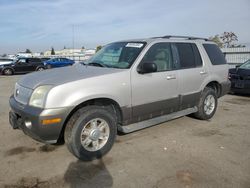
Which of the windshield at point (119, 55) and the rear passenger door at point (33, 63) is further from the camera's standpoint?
the rear passenger door at point (33, 63)

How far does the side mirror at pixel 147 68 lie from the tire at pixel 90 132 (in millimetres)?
925

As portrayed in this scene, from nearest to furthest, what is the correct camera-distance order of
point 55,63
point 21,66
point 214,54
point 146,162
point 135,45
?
point 146,162 < point 135,45 < point 214,54 < point 21,66 < point 55,63

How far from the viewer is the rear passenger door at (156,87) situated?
444 cm

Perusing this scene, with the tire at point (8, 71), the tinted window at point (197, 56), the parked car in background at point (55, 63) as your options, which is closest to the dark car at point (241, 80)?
the tinted window at point (197, 56)

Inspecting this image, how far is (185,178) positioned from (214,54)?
380 cm

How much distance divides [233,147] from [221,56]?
2.87 meters

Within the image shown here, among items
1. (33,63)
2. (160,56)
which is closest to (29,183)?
(160,56)

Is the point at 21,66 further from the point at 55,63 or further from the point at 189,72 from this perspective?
the point at 189,72

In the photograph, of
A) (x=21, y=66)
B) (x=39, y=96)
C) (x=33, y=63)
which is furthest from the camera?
(x=33, y=63)

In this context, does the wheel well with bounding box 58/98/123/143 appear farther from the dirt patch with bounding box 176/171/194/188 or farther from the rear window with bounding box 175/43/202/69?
the rear window with bounding box 175/43/202/69

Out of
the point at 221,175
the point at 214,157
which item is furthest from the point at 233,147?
the point at 221,175

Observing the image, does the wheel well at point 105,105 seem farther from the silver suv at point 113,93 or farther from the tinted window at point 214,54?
the tinted window at point 214,54

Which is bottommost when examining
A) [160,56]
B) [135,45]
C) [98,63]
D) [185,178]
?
[185,178]

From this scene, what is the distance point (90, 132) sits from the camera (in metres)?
3.95
